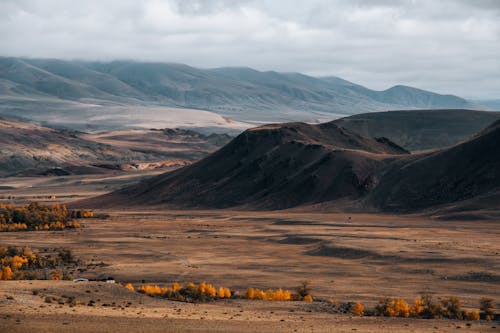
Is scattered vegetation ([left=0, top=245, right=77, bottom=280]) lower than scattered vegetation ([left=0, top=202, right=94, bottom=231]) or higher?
higher

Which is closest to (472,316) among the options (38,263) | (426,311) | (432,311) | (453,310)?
(453,310)

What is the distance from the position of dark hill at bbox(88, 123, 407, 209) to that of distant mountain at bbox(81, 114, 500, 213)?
163mm

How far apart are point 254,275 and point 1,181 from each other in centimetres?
13608

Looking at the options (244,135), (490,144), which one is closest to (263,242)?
(490,144)

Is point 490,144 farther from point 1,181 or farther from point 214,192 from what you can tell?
point 1,181

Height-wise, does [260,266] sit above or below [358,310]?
below

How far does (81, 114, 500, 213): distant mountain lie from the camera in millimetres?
110375

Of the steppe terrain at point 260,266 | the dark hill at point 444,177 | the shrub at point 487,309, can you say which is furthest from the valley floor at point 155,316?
the dark hill at point 444,177

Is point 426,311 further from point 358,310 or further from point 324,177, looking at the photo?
point 324,177

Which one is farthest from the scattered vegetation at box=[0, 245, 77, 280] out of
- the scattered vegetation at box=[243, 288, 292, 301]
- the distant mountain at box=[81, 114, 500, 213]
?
the distant mountain at box=[81, 114, 500, 213]

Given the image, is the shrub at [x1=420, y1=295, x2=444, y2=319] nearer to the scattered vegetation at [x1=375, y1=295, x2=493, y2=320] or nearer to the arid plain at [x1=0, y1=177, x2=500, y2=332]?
the scattered vegetation at [x1=375, y1=295, x2=493, y2=320]

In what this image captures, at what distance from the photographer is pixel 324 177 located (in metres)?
125

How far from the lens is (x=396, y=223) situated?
9331cm

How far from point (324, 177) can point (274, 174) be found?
425 inches
